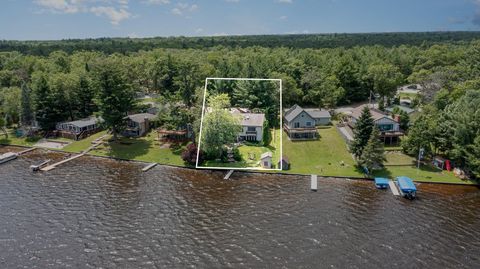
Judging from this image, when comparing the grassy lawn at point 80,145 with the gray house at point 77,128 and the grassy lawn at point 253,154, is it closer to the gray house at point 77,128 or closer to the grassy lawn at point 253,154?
the gray house at point 77,128

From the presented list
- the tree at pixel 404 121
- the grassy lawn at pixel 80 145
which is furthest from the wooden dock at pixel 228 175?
the tree at pixel 404 121

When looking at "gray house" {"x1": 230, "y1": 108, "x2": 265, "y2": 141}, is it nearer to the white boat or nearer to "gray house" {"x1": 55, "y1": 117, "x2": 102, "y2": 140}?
"gray house" {"x1": 55, "y1": 117, "x2": 102, "y2": 140}

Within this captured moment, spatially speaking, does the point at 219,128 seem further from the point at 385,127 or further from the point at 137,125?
the point at 385,127

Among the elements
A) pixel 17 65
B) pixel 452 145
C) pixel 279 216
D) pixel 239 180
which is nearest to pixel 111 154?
pixel 239 180

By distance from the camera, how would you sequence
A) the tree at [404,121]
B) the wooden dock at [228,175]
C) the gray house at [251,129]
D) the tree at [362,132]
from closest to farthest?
the gray house at [251,129] < the wooden dock at [228,175] < the tree at [362,132] < the tree at [404,121]

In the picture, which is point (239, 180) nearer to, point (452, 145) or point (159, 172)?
point (159, 172)

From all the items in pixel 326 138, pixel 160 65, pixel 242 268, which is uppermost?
pixel 160 65
